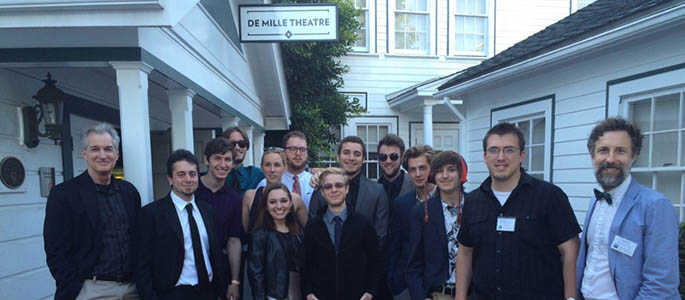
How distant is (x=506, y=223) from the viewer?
2.01 m

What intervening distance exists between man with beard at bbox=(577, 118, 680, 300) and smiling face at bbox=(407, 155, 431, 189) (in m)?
1.04

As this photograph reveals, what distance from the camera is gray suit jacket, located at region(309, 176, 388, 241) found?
9.12ft

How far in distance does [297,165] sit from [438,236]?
4.83 ft

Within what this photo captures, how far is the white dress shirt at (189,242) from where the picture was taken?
2.39 m

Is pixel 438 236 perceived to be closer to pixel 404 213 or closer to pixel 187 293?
pixel 404 213

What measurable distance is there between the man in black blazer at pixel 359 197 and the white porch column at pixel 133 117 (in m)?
1.25

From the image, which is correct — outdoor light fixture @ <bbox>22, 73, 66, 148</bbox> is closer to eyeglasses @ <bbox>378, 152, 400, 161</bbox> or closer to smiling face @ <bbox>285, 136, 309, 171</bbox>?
smiling face @ <bbox>285, 136, 309, 171</bbox>

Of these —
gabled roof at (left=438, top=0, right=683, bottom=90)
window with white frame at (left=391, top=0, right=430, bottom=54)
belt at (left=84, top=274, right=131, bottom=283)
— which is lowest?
belt at (left=84, top=274, right=131, bottom=283)

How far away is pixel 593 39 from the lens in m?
3.89

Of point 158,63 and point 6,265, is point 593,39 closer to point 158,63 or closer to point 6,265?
point 158,63

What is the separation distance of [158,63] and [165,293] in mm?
1629

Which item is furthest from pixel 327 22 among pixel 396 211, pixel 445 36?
pixel 445 36

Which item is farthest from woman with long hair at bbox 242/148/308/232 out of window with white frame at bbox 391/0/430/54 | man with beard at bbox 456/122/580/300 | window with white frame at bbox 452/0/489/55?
window with white frame at bbox 452/0/489/55

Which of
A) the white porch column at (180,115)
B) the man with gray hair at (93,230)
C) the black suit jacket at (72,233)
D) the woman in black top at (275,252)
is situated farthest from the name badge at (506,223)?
the white porch column at (180,115)
